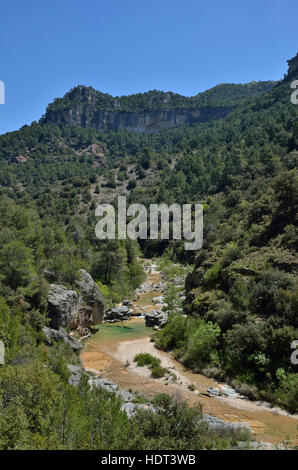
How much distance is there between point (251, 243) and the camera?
85.3 feet

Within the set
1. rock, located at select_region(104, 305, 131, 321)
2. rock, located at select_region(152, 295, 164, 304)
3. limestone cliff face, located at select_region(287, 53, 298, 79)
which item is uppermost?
limestone cliff face, located at select_region(287, 53, 298, 79)

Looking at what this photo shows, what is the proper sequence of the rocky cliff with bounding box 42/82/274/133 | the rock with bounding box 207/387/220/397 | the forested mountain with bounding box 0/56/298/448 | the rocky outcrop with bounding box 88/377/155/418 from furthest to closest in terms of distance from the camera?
the rocky cliff with bounding box 42/82/274/133 → the rock with bounding box 207/387/220/397 → the rocky outcrop with bounding box 88/377/155/418 → the forested mountain with bounding box 0/56/298/448

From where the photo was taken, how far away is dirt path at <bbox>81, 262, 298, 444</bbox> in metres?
11.7

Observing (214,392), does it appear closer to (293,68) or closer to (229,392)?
(229,392)

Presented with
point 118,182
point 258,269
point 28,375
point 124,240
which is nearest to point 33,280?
point 28,375

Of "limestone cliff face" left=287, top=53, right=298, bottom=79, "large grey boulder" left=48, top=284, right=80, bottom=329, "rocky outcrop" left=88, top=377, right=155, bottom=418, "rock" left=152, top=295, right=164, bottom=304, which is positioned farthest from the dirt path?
"limestone cliff face" left=287, top=53, right=298, bottom=79

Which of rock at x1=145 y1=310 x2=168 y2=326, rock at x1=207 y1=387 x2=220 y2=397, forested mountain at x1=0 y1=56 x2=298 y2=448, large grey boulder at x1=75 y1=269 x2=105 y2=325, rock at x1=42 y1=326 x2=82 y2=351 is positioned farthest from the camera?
rock at x1=145 y1=310 x2=168 y2=326

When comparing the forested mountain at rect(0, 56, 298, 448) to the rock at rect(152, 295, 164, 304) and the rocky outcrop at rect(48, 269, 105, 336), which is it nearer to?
the rocky outcrop at rect(48, 269, 105, 336)

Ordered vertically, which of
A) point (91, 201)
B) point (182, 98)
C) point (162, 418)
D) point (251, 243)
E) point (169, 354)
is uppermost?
point (182, 98)

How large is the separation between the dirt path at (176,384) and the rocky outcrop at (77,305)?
7.88 feet

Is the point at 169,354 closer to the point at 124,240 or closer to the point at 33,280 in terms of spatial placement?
the point at 33,280

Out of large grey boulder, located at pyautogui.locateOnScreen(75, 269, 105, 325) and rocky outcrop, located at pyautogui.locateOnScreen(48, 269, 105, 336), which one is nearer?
rocky outcrop, located at pyautogui.locateOnScreen(48, 269, 105, 336)
